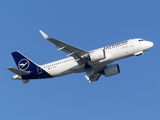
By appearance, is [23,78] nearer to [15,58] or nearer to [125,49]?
[15,58]

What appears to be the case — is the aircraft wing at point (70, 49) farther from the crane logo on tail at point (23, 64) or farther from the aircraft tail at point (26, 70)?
the crane logo on tail at point (23, 64)

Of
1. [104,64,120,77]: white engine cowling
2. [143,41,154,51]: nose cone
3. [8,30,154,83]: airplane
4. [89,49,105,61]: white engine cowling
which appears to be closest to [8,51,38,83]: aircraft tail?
[8,30,154,83]: airplane

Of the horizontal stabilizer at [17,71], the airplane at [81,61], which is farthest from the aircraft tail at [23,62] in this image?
the horizontal stabilizer at [17,71]

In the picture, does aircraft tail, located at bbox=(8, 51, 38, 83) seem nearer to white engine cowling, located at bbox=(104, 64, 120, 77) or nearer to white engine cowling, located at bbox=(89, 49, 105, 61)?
white engine cowling, located at bbox=(89, 49, 105, 61)

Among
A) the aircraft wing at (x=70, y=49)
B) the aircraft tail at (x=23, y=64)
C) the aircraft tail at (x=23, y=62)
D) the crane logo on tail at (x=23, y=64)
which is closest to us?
the aircraft wing at (x=70, y=49)

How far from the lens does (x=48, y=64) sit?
61.4 meters

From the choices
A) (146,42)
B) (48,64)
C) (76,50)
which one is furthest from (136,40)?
(48,64)

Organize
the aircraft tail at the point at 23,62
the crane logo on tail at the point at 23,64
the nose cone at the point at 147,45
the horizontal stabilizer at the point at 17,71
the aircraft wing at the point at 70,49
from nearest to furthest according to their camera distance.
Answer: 1. the aircraft wing at the point at 70,49
2. the horizontal stabilizer at the point at 17,71
3. the nose cone at the point at 147,45
4. the aircraft tail at the point at 23,62
5. the crane logo on tail at the point at 23,64

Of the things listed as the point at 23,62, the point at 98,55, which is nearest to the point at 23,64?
the point at 23,62

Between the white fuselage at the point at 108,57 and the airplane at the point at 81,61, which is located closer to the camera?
the airplane at the point at 81,61

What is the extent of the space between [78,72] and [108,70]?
19.5 feet

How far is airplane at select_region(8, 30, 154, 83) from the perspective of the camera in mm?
56938

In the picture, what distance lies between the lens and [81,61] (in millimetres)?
58375

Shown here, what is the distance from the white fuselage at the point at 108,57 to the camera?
58.2 metres
